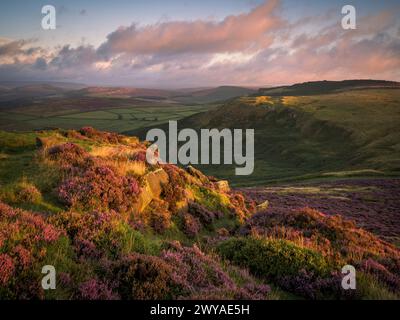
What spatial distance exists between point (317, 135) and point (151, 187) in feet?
421

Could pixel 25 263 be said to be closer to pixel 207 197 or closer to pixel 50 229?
pixel 50 229

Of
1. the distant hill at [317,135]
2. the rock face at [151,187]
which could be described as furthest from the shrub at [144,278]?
the distant hill at [317,135]

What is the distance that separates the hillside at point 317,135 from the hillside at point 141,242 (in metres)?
58.1

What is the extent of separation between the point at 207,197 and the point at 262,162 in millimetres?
94772

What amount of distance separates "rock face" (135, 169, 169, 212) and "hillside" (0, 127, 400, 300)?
8 cm

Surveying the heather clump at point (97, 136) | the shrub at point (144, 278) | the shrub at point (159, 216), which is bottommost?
the shrub at point (159, 216)

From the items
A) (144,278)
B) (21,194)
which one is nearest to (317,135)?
(21,194)

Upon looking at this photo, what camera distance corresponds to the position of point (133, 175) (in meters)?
16.0

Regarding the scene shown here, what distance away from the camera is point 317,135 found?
438ft

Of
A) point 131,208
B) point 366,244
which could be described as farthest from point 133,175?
point 366,244

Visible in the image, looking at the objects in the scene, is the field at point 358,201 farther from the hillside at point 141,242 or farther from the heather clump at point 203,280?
the heather clump at point 203,280

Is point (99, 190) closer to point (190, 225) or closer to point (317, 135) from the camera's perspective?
point (190, 225)

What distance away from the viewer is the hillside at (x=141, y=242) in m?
6.73

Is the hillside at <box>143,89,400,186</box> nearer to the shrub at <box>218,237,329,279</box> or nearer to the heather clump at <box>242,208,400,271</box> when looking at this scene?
the heather clump at <box>242,208,400,271</box>
